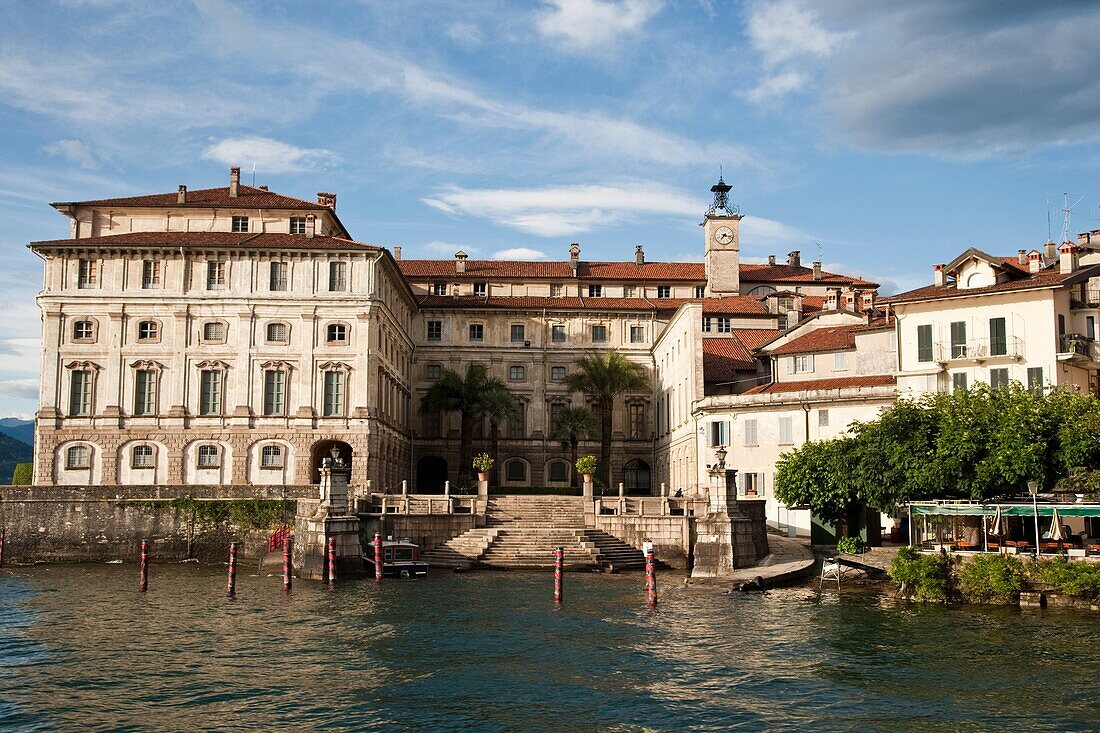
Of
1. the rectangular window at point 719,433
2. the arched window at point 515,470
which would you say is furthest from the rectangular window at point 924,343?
the arched window at point 515,470

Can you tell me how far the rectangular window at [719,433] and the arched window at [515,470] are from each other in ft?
76.9

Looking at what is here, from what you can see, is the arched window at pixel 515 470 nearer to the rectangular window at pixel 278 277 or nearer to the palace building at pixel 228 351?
the palace building at pixel 228 351

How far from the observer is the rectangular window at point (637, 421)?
81.2 m

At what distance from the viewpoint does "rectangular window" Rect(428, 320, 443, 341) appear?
8275 centimetres

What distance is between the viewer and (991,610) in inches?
1380

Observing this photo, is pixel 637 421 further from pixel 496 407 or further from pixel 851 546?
pixel 851 546

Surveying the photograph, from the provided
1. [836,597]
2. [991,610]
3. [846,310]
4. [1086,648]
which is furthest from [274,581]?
[846,310]

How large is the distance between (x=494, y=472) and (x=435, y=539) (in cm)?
2730

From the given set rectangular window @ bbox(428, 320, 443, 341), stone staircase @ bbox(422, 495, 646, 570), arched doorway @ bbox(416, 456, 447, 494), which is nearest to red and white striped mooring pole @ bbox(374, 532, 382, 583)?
stone staircase @ bbox(422, 495, 646, 570)

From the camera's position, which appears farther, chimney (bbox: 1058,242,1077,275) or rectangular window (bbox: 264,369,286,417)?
rectangular window (bbox: 264,369,286,417)

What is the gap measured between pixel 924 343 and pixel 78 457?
48744mm

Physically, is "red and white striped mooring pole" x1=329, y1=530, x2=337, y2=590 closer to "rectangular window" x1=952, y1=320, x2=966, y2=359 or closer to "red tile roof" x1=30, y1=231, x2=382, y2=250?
"red tile roof" x1=30, y1=231, x2=382, y2=250

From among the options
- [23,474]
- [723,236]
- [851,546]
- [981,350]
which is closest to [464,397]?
[723,236]

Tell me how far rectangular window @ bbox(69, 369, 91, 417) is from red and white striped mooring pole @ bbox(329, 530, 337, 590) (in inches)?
1015
